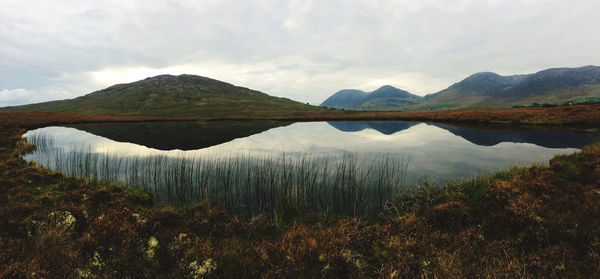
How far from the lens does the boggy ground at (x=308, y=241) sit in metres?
5.87

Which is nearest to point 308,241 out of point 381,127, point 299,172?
point 299,172

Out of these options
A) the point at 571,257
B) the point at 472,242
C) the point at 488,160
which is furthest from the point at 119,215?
the point at 488,160

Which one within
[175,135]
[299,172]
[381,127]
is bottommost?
[299,172]

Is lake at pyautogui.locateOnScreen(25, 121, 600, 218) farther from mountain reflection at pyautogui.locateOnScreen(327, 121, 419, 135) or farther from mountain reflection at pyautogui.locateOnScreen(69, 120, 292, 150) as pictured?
mountain reflection at pyautogui.locateOnScreen(327, 121, 419, 135)

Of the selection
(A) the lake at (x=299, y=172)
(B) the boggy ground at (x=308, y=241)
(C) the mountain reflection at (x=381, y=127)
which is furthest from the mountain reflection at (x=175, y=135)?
(C) the mountain reflection at (x=381, y=127)

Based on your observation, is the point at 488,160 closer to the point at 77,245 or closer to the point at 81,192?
the point at 77,245

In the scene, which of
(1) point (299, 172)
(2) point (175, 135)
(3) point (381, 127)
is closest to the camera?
(1) point (299, 172)

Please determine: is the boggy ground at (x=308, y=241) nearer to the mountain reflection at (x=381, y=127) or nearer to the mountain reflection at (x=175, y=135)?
the mountain reflection at (x=175, y=135)

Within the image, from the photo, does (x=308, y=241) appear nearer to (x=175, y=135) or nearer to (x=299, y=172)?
(x=299, y=172)

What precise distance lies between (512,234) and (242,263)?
9.05 metres

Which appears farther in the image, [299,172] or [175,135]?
[175,135]

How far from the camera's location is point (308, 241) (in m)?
7.41

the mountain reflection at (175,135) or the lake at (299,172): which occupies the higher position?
the mountain reflection at (175,135)

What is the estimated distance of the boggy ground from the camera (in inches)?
231
